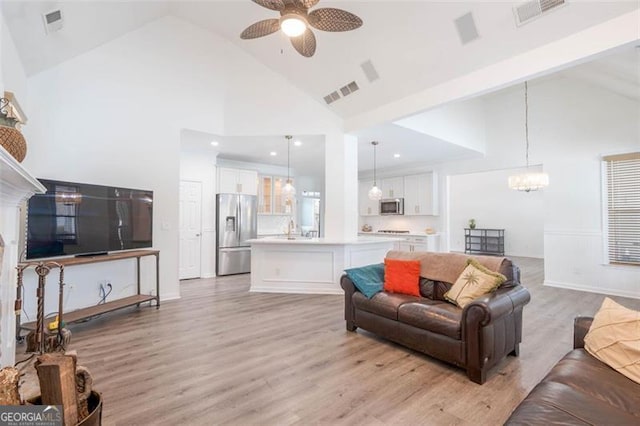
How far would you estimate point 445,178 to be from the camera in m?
7.74

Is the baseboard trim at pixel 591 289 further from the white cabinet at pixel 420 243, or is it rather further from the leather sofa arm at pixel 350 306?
the leather sofa arm at pixel 350 306

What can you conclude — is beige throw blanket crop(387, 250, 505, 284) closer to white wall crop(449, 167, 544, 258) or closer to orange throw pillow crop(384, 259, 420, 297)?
orange throw pillow crop(384, 259, 420, 297)

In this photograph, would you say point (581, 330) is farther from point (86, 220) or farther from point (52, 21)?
point (52, 21)

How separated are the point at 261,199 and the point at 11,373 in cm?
658

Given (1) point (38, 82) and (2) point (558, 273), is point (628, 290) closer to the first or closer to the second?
(2) point (558, 273)

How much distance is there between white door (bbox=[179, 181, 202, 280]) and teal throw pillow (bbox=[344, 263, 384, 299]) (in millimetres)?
4203

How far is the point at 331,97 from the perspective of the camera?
5.04m

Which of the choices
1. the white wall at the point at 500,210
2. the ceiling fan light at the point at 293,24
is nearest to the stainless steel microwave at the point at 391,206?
the white wall at the point at 500,210

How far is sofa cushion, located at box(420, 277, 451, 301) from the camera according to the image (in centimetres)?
313

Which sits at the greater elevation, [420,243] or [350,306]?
[420,243]

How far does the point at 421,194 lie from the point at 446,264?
17.1ft

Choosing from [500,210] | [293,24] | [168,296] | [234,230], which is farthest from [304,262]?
[500,210]

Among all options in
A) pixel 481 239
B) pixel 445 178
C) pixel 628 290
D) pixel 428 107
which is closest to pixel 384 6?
pixel 428 107

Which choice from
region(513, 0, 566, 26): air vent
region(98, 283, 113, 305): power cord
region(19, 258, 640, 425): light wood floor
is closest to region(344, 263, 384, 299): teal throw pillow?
region(19, 258, 640, 425): light wood floor
